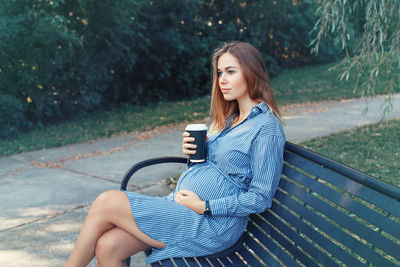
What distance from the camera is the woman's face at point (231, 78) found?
8.48ft

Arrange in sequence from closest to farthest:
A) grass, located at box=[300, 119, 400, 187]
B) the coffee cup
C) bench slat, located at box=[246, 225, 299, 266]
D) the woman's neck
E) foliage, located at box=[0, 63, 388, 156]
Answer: bench slat, located at box=[246, 225, 299, 266]
the coffee cup
the woman's neck
grass, located at box=[300, 119, 400, 187]
foliage, located at box=[0, 63, 388, 156]

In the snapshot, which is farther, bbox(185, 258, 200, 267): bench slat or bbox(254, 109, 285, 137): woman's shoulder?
bbox(254, 109, 285, 137): woman's shoulder

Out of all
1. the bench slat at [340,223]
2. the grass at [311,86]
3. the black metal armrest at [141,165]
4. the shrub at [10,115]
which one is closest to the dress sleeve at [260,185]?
the bench slat at [340,223]

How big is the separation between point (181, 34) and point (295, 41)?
24.5 ft

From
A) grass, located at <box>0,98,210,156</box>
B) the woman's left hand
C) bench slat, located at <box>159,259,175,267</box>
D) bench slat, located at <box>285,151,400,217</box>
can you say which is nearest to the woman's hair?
bench slat, located at <box>285,151,400,217</box>

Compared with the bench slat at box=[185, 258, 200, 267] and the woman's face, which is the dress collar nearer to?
the woman's face

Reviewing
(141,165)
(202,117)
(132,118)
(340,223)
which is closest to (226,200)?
(340,223)

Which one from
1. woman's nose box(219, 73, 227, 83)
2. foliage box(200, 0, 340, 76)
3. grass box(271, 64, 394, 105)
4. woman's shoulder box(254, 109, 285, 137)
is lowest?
grass box(271, 64, 394, 105)

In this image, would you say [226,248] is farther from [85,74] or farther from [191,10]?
[191,10]

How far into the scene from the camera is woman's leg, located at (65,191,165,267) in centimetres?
226

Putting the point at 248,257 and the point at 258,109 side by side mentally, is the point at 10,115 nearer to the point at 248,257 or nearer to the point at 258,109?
the point at 258,109

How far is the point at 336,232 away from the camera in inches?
72.5

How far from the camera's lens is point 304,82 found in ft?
45.6

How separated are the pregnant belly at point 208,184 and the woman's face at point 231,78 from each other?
48 cm
